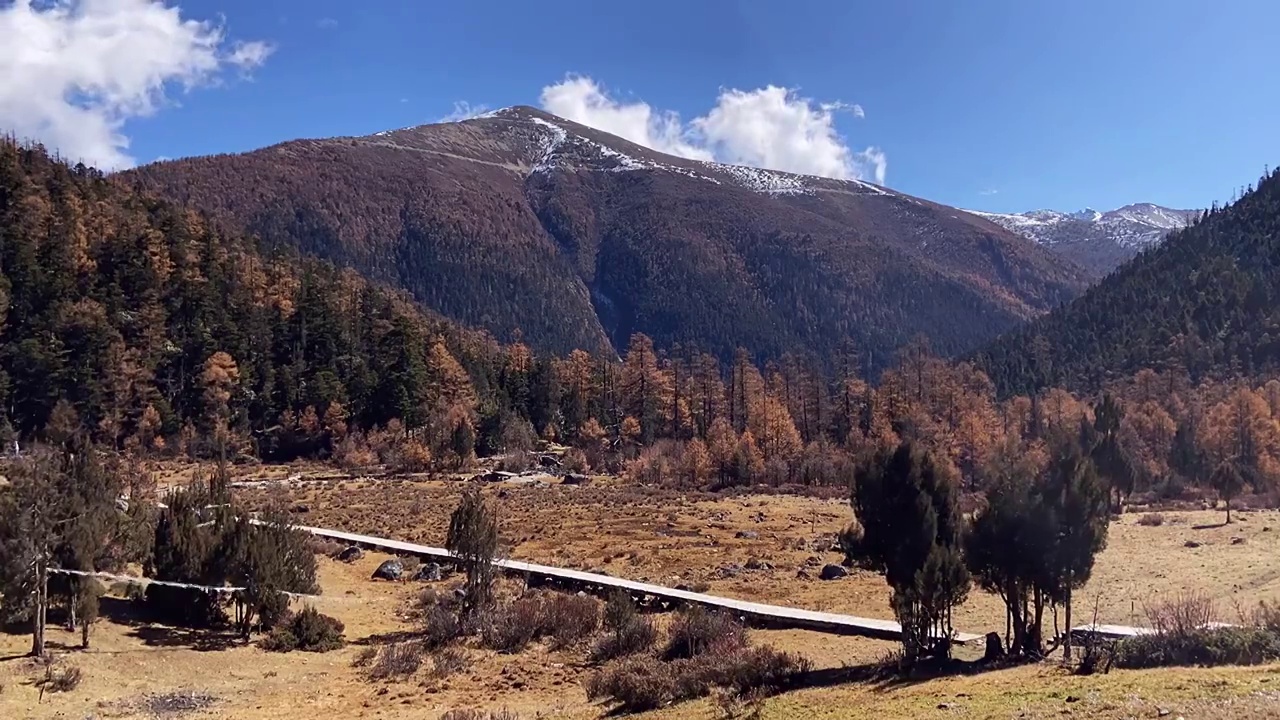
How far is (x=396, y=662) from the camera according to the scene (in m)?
20.1

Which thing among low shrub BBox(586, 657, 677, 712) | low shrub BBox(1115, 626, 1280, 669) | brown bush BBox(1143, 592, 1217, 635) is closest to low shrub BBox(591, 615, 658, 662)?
low shrub BBox(586, 657, 677, 712)

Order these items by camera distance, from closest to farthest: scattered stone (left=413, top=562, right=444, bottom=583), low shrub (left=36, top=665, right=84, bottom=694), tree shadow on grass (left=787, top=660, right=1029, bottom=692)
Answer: tree shadow on grass (left=787, top=660, right=1029, bottom=692) → low shrub (left=36, top=665, right=84, bottom=694) → scattered stone (left=413, top=562, right=444, bottom=583)

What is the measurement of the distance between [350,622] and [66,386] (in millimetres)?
61990

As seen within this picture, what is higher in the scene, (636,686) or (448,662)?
(636,686)

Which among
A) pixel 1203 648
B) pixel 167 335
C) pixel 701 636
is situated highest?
pixel 167 335

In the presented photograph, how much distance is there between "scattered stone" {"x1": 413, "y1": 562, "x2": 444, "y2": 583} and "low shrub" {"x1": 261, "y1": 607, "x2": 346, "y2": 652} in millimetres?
8955

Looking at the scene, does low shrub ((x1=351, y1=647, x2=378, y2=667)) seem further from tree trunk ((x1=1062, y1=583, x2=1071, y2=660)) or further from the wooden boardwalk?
tree trunk ((x1=1062, y1=583, x2=1071, y2=660))

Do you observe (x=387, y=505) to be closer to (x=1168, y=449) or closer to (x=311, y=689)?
(x=311, y=689)

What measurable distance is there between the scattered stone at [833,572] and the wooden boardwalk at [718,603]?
5.55 meters

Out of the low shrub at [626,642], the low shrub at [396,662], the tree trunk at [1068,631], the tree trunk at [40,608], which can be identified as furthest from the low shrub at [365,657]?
the tree trunk at [1068,631]

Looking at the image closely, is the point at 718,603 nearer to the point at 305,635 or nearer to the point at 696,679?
the point at 696,679

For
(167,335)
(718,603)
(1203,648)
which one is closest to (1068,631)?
(1203,648)

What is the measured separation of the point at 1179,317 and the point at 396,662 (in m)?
116

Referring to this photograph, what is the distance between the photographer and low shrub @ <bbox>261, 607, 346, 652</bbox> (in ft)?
70.3
